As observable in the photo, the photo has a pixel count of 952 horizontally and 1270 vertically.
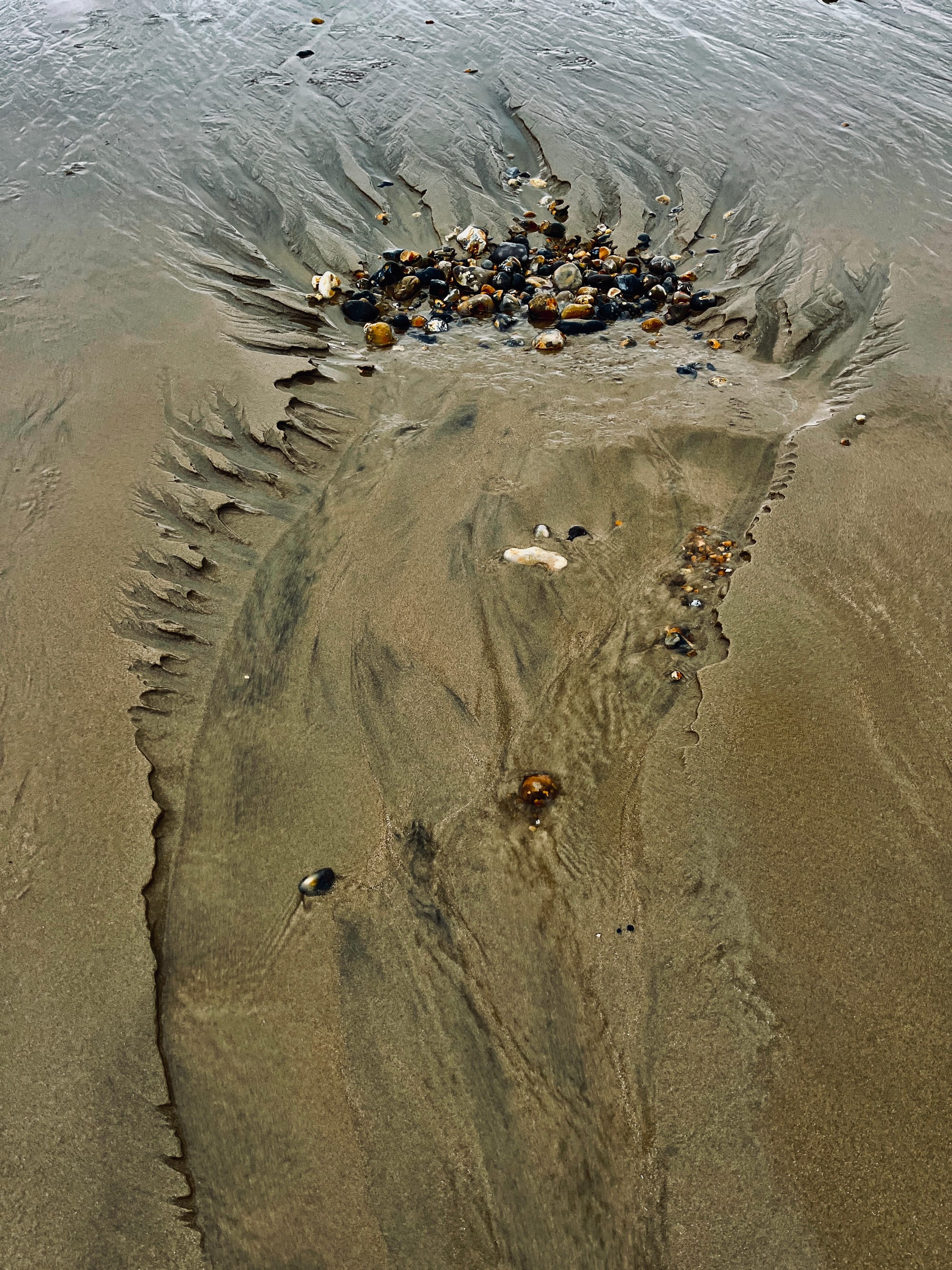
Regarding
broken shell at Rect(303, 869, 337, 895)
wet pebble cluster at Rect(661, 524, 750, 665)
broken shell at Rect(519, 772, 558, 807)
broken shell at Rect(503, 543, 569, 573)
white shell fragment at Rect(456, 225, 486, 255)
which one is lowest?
broken shell at Rect(303, 869, 337, 895)

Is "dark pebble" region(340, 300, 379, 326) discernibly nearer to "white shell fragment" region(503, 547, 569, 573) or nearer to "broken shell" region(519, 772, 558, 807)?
"white shell fragment" region(503, 547, 569, 573)

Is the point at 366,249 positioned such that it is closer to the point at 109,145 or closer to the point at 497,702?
the point at 109,145

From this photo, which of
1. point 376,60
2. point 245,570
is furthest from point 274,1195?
point 376,60

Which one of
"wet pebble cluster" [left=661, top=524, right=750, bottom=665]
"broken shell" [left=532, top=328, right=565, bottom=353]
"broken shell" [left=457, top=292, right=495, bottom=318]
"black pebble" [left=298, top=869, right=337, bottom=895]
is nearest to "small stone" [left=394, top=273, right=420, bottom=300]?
"broken shell" [left=457, top=292, right=495, bottom=318]

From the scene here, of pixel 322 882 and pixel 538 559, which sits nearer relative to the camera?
pixel 322 882

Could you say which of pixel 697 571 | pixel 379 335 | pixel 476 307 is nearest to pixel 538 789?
pixel 697 571

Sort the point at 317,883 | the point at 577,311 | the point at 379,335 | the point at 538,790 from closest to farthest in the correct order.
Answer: the point at 317,883
the point at 538,790
the point at 379,335
the point at 577,311

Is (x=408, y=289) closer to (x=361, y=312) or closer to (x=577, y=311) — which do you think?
(x=361, y=312)
